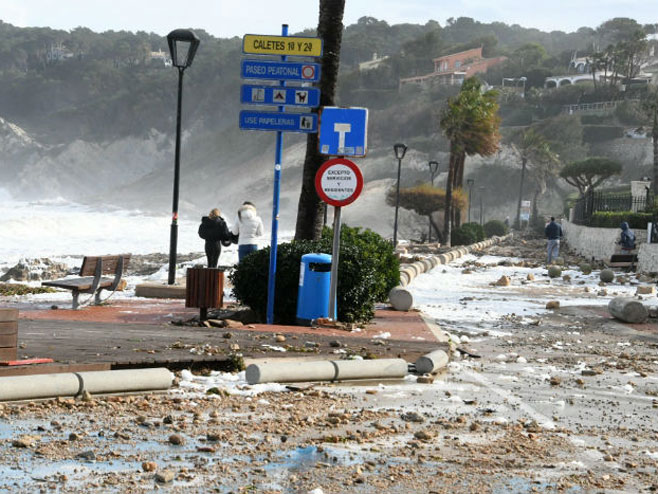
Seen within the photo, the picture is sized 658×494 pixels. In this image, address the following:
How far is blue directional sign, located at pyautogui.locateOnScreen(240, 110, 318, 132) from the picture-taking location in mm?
11898

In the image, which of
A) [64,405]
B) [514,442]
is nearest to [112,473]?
[64,405]

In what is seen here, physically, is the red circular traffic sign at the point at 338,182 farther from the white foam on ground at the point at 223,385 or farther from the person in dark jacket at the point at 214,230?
the person in dark jacket at the point at 214,230

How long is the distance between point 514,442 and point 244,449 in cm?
166

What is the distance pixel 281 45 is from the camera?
11773 millimetres

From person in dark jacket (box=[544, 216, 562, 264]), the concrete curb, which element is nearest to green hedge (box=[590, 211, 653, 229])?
person in dark jacket (box=[544, 216, 562, 264])

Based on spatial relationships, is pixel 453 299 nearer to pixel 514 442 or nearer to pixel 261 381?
pixel 261 381

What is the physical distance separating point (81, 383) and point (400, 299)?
857 cm

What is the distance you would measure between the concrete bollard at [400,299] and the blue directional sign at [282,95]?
4.18 m

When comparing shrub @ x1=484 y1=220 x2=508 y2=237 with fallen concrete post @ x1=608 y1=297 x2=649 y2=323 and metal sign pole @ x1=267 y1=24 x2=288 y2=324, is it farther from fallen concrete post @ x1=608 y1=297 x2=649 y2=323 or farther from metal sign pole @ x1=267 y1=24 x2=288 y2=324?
metal sign pole @ x1=267 y1=24 x2=288 y2=324

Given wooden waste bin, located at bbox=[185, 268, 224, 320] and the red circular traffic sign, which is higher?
the red circular traffic sign

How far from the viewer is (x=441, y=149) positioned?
13825cm

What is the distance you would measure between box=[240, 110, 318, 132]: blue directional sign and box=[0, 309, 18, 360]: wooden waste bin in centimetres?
464

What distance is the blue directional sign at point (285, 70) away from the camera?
11930mm

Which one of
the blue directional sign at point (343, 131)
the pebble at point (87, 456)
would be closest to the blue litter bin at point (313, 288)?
the blue directional sign at point (343, 131)
